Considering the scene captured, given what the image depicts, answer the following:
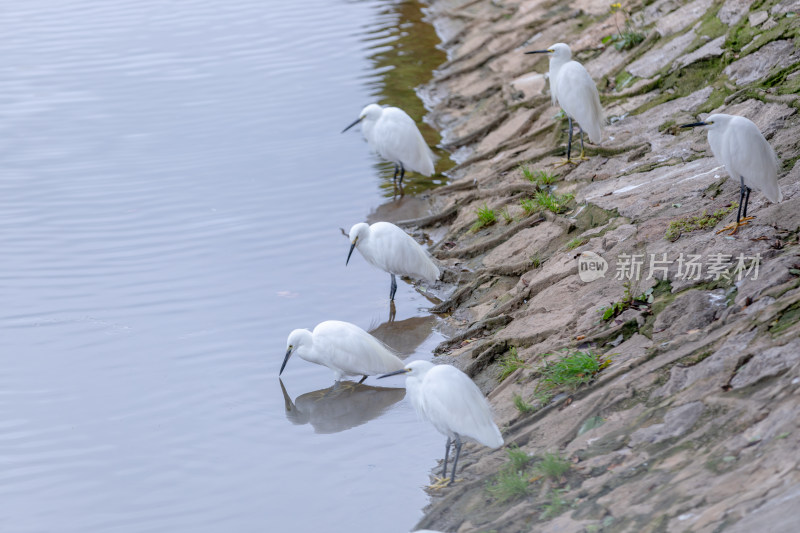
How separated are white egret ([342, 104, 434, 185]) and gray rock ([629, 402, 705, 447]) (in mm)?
6161

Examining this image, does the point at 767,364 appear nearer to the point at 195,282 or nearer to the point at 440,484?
the point at 440,484

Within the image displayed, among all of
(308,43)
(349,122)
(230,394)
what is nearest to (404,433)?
(230,394)

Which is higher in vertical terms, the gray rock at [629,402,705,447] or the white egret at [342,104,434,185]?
the white egret at [342,104,434,185]

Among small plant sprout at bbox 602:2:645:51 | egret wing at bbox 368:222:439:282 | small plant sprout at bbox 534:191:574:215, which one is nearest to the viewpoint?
egret wing at bbox 368:222:439:282

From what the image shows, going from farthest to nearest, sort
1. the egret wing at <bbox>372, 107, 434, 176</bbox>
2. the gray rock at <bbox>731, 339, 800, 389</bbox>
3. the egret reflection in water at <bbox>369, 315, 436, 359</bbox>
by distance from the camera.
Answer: the egret wing at <bbox>372, 107, 434, 176</bbox>, the egret reflection in water at <bbox>369, 315, 436, 359</bbox>, the gray rock at <bbox>731, 339, 800, 389</bbox>

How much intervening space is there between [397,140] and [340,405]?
437 cm

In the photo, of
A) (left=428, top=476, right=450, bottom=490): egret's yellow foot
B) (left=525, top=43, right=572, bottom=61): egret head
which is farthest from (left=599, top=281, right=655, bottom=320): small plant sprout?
(left=525, top=43, right=572, bottom=61): egret head

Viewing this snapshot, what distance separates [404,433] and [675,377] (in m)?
2.03

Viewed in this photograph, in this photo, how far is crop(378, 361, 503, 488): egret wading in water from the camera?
4.65m

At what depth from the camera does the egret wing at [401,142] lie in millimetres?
9891

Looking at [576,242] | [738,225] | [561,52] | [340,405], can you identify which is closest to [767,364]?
[738,225]

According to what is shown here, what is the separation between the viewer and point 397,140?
388 inches

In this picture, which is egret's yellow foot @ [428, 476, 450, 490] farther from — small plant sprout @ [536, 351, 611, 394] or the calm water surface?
small plant sprout @ [536, 351, 611, 394]

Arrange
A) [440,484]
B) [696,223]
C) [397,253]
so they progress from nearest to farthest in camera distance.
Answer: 1. [440,484]
2. [696,223]
3. [397,253]
